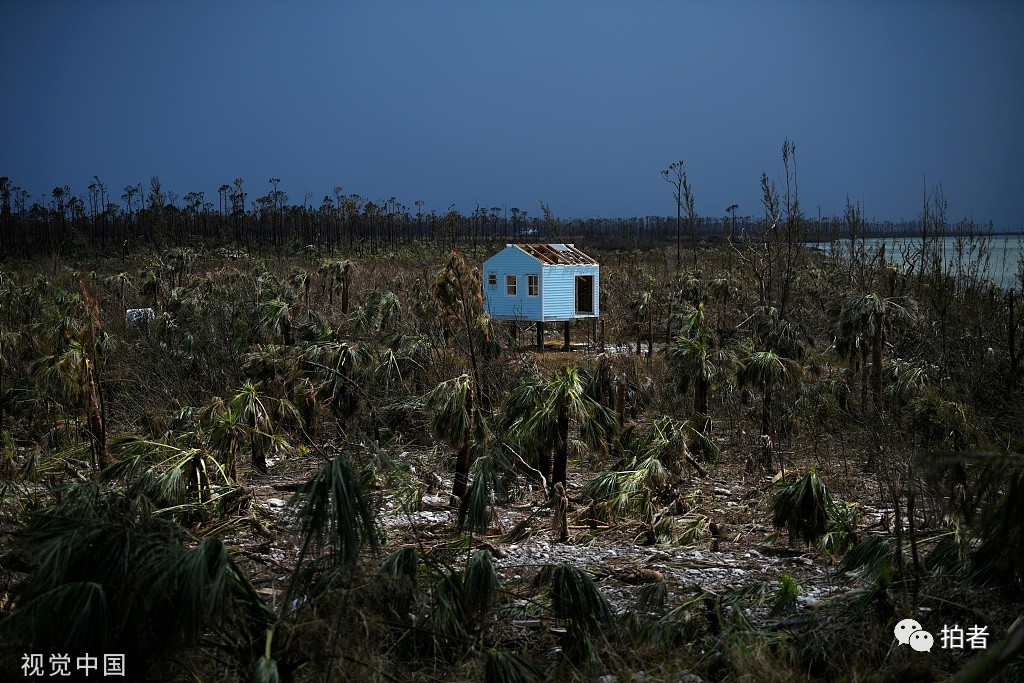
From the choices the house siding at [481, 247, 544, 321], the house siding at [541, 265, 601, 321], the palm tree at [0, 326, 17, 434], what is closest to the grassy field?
the palm tree at [0, 326, 17, 434]

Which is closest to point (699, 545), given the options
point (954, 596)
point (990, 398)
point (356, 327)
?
point (954, 596)

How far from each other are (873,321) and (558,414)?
727 centimetres

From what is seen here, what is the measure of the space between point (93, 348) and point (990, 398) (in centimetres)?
1332

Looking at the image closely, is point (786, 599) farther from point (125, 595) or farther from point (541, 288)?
point (541, 288)

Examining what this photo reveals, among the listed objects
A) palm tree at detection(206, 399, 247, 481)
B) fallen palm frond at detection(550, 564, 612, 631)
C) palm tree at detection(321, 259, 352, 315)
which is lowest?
fallen palm frond at detection(550, 564, 612, 631)

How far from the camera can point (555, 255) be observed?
1240 inches

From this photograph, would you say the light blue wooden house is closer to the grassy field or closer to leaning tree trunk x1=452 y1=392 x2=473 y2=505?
the grassy field

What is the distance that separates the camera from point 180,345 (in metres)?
18.7

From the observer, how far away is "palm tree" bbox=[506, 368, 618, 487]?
934 cm

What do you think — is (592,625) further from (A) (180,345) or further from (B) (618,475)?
(A) (180,345)

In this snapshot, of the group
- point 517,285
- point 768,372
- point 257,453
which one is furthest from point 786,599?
point 517,285

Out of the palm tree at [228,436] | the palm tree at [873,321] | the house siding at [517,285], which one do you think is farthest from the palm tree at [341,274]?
the palm tree at [228,436]

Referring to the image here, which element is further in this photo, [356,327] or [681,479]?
[356,327]

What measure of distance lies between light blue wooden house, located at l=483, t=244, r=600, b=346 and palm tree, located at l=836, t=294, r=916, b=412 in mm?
15377
